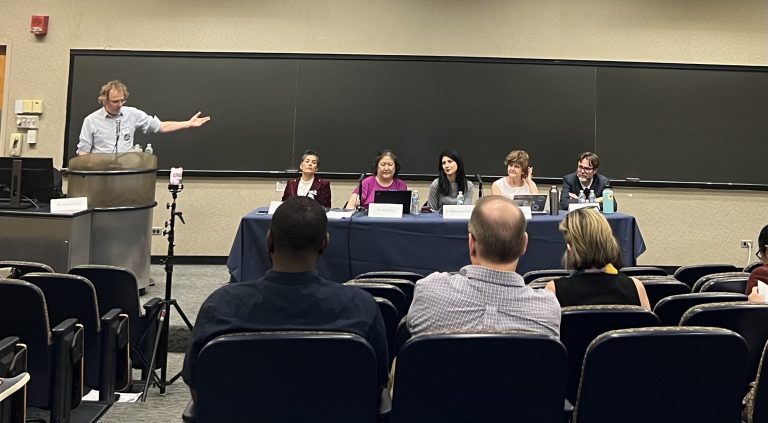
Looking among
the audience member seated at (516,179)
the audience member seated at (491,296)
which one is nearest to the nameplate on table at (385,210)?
the audience member seated at (516,179)

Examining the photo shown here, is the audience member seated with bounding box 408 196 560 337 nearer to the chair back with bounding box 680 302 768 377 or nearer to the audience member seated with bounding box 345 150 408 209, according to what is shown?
the chair back with bounding box 680 302 768 377

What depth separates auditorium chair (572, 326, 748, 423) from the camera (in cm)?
147

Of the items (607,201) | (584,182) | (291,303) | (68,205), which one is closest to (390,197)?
(607,201)

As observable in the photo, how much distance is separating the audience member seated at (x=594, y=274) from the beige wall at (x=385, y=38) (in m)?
4.57

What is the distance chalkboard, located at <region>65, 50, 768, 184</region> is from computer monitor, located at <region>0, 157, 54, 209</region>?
2.22 m

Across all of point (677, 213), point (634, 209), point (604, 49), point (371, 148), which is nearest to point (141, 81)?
point (371, 148)

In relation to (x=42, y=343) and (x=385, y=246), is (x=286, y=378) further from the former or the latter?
(x=385, y=246)

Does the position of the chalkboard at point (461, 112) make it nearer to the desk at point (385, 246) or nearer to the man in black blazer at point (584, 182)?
the man in black blazer at point (584, 182)

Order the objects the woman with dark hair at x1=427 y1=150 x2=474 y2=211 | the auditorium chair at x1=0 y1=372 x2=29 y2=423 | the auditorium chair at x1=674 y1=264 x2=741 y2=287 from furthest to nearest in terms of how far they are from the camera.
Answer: the woman with dark hair at x1=427 y1=150 x2=474 y2=211 → the auditorium chair at x1=674 y1=264 x2=741 y2=287 → the auditorium chair at x1=0 y1=372 x2=29 y2=423

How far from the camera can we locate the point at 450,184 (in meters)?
5.26

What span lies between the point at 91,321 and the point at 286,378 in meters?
1.27

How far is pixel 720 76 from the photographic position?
6.59 m

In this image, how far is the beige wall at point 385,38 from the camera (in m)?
6.58

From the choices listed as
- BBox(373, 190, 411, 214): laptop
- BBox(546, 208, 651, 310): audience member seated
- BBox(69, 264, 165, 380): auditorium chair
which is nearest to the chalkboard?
BBox(373, 190, 411, 214): laptop
